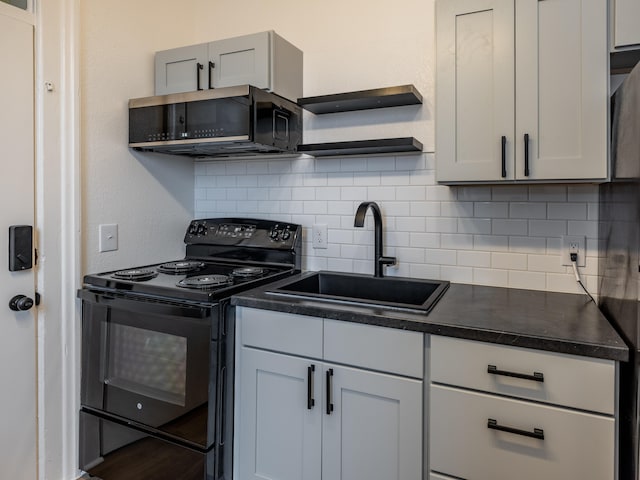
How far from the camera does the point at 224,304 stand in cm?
164

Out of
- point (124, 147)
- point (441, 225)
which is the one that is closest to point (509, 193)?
point (441, 225)

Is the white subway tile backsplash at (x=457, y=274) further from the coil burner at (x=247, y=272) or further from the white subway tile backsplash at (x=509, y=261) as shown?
the coil burner at (x=247, y=272)

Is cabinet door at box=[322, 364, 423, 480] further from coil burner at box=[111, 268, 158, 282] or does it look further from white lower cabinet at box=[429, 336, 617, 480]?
coil burner at box=[111, 268, 158, 282]

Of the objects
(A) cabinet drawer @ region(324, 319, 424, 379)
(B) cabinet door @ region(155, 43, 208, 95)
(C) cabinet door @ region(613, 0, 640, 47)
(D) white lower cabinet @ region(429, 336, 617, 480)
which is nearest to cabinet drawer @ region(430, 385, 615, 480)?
(D) white lower cabinet @ region(429, 336, 617, 480)

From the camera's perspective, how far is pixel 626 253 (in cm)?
126

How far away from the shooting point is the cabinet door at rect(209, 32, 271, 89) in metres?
2.00

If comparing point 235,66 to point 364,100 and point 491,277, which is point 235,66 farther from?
Answer: point 491,277

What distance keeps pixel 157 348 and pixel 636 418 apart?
5.22 ft

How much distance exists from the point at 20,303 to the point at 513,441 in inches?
71.5

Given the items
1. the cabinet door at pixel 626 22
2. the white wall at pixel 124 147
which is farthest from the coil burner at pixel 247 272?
the cabinet door at pixel 626 22

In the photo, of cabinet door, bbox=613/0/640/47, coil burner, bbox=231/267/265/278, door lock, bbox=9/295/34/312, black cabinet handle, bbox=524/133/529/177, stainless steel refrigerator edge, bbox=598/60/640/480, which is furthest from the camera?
coil burner, bbox=231/267/265/278

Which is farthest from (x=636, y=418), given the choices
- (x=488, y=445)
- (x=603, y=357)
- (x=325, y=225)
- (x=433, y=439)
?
(x=325, y=225)

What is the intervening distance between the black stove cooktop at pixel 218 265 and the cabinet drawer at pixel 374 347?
0.47 m

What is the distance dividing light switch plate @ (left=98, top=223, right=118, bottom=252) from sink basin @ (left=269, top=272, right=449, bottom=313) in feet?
2.89
